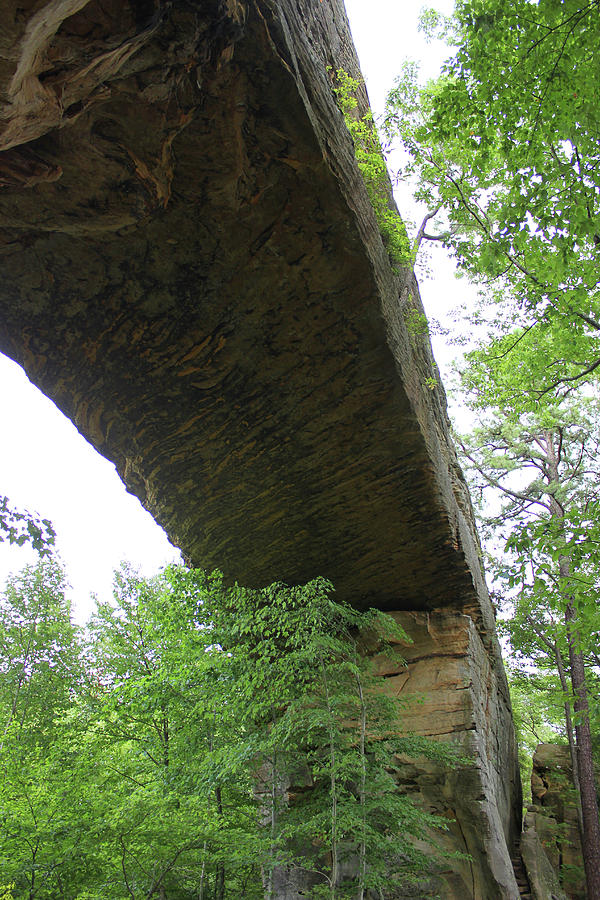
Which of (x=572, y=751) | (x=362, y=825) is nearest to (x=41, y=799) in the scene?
(x=362, y=825)

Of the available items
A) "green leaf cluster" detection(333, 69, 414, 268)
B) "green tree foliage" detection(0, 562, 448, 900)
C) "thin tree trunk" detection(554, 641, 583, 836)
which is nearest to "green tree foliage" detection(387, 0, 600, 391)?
"green leaf cluster" detection(333, 69, 414, 268)

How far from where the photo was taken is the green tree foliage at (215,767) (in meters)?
4.76

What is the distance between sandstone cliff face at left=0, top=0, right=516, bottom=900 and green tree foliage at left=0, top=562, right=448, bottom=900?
1119 mm

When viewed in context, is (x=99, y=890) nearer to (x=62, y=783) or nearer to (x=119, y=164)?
(x=62, y=783)

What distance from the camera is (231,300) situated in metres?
4.66

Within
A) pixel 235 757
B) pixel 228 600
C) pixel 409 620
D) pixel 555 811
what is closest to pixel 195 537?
pixel 228 600

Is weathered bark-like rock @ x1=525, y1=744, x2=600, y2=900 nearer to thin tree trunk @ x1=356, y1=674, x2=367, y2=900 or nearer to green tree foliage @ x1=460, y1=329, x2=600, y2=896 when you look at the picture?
green tree foliage @ x1=460, y1=329, x2=600, y2=896

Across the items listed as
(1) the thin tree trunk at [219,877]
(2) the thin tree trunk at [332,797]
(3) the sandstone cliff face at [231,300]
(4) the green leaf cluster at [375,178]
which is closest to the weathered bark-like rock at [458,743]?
(3) the sandstone cliff face at [231,300]

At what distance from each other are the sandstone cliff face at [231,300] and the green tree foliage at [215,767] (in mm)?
1119

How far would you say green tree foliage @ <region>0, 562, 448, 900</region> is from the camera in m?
4.76

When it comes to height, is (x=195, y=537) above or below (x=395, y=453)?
below

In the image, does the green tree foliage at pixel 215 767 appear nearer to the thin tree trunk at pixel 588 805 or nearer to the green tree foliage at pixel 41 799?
the green tree foliage at pixel 41 799

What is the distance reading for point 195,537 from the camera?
279 inches

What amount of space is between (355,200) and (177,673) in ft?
18.2
